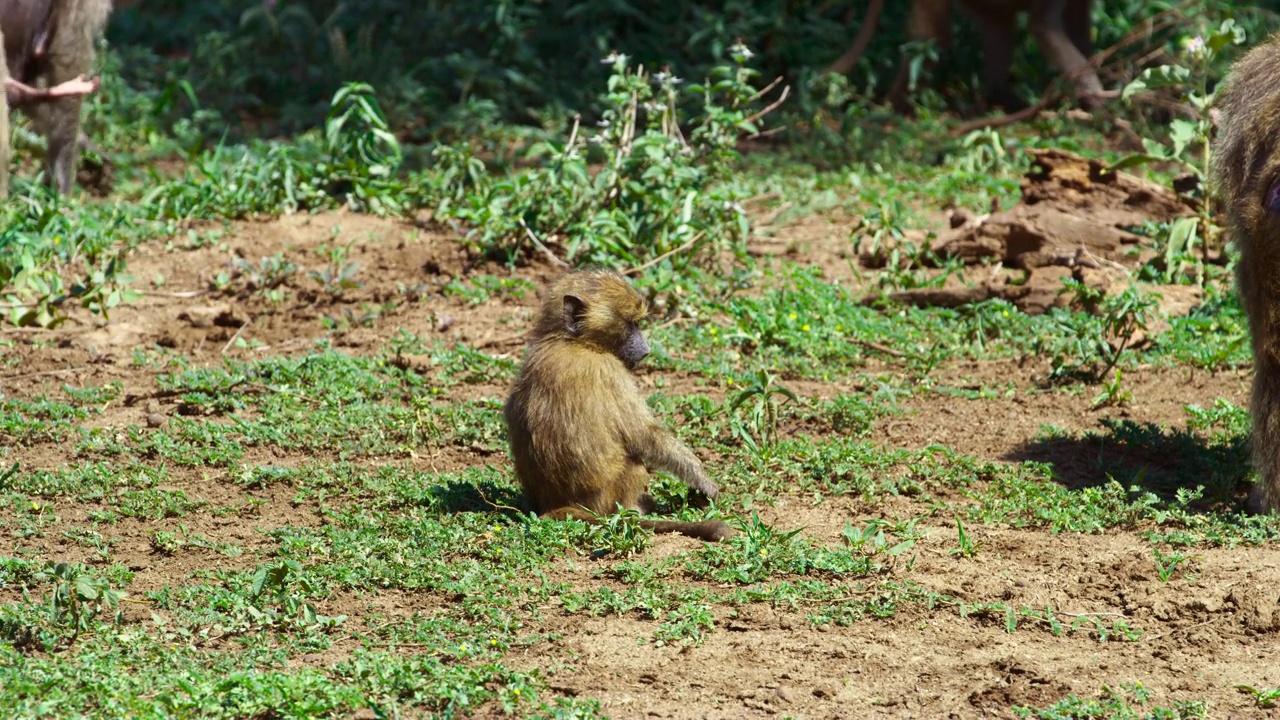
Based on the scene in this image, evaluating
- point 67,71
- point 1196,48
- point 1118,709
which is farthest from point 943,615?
point 67,71

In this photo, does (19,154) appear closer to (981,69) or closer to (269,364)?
(269,364)

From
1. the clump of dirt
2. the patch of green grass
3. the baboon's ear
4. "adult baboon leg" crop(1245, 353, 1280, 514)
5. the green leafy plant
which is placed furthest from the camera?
the clump of dirt

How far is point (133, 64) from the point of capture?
13.6 metres

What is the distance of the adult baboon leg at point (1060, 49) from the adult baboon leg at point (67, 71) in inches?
280

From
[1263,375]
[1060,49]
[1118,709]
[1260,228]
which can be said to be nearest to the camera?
[1118,709]

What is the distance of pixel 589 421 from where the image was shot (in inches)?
208

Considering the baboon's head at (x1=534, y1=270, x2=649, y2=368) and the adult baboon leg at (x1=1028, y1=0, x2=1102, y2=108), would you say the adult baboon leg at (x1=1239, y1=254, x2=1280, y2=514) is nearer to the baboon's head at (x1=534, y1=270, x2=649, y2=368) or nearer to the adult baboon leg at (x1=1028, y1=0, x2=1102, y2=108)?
the baboon's head at (x1=534, y1=270, x2=649, y2=368)

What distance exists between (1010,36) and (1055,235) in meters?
4.26

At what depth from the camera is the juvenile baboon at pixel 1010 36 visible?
11.8m

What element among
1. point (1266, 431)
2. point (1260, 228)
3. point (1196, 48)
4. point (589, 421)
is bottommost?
point (589, 421)

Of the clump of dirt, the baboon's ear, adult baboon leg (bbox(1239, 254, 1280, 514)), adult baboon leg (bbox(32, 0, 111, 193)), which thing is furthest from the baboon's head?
adult baboon leg (bbox(32, 0, 111, 193))

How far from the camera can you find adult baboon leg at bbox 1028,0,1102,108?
11750 mm

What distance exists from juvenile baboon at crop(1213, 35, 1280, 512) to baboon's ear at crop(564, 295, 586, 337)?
244cm

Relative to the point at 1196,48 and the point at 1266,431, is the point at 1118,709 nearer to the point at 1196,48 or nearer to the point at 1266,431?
the point at 1266,431
